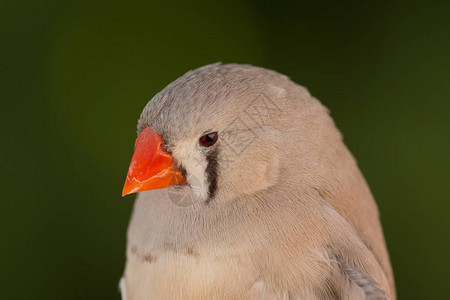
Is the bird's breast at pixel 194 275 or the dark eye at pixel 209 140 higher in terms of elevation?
the dark eye at pixel 209 140

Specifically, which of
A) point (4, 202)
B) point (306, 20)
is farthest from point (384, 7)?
point (4, 202)

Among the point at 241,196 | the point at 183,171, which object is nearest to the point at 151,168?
the point at 183,171

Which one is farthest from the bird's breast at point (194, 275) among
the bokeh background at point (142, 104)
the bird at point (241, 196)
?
the bokeh background at point (142, 104)

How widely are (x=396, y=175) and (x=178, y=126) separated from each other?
1.12 meters

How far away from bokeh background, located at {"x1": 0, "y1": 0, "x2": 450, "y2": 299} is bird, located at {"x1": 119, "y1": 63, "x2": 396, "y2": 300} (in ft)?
2.71

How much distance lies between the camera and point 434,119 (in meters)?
1.87

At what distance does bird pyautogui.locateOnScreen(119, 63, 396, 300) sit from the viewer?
1023mm

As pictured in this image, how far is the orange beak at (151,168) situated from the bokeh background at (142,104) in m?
0.85

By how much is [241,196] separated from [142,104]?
89 cm

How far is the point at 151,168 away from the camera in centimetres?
103

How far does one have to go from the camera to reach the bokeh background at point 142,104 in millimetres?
1878

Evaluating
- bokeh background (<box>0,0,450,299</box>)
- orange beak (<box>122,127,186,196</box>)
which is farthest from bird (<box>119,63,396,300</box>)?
bokeh background (<box>0,0,450,299</box>)

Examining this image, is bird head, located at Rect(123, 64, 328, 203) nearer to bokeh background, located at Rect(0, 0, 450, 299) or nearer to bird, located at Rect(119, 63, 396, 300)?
bird, located at Rect(119, 63, 396, 300)

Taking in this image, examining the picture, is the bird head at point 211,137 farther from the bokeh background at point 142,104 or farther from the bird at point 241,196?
the bokeh background at point 142,104
